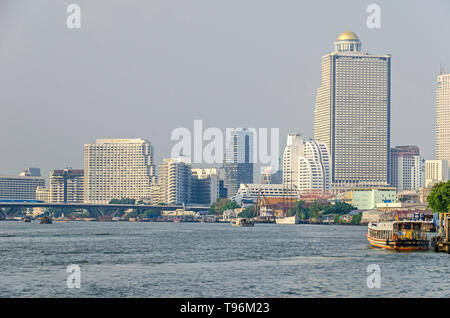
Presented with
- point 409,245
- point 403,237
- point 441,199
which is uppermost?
point 441,199

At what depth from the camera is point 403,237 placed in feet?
340

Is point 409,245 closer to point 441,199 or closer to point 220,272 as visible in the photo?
point 220,272

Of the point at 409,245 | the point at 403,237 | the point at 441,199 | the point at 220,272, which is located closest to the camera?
the point at 220,272

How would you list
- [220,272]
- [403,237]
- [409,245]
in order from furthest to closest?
[403,237] < [409,245] < [220,272]

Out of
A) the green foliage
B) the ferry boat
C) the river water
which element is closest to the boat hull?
the ferry boat

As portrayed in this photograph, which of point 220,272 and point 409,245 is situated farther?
point 409,245

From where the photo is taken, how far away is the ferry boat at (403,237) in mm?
102375

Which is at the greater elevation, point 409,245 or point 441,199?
point 441,199

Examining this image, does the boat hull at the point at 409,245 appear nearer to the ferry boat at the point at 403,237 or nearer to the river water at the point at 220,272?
the ferry boat at the point at 403,237

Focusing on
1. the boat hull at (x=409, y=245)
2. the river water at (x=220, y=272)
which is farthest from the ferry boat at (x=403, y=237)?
the river water at (x=220, y=272)

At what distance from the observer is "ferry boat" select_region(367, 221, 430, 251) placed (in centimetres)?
10238

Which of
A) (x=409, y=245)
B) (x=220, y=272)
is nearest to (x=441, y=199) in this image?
(x=409, y=245)

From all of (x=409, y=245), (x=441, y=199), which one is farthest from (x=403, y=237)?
(x=441, y=199)
